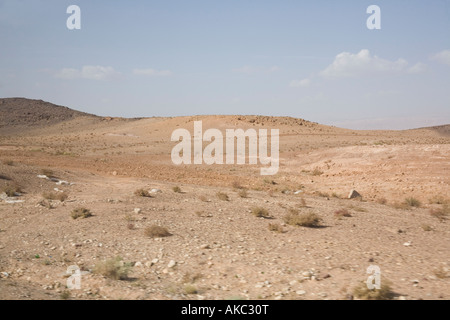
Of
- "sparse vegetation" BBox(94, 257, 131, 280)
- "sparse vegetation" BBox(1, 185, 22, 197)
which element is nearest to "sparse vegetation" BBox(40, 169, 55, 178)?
"sparse vegetation" BBox(1, 185, 22, 197)

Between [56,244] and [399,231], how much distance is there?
952 cm

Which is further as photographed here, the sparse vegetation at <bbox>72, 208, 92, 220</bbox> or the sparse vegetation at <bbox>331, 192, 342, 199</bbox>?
the sparse vegetation at <bbox>331, 192, 342, 199</bbox>

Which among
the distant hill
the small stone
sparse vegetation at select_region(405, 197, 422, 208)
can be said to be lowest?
the small stone

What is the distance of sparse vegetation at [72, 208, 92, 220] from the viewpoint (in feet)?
38.6

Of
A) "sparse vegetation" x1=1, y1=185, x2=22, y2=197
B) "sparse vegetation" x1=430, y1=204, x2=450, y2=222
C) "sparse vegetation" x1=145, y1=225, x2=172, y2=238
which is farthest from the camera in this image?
"sparse vegetation" x1=1, y1=185, x2=22, y2=197

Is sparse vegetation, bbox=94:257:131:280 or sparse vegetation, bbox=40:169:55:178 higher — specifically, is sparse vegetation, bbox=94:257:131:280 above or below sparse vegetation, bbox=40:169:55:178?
below

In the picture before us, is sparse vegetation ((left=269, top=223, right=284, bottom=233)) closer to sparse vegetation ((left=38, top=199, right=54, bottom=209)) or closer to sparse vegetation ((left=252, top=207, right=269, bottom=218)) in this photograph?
sparse vegetation ((left=252, top=207, right=269, bottom=218))

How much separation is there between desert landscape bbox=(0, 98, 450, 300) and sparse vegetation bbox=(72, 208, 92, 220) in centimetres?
3

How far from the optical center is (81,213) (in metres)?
11.9

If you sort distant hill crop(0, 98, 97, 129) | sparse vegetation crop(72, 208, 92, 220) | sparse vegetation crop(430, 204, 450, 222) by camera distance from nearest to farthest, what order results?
sparse vegetation crop(72, 208, 92, 220) → sparse vegetation crop(430, 204, 450, 222) → distant hill crop(0, 98, 97, 129)

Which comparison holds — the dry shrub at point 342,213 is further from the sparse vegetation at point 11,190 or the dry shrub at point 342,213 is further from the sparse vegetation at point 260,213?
the sparse vegetation at point 11,190

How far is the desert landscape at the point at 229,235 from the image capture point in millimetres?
7016

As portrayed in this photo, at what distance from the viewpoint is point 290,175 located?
25203 mm
